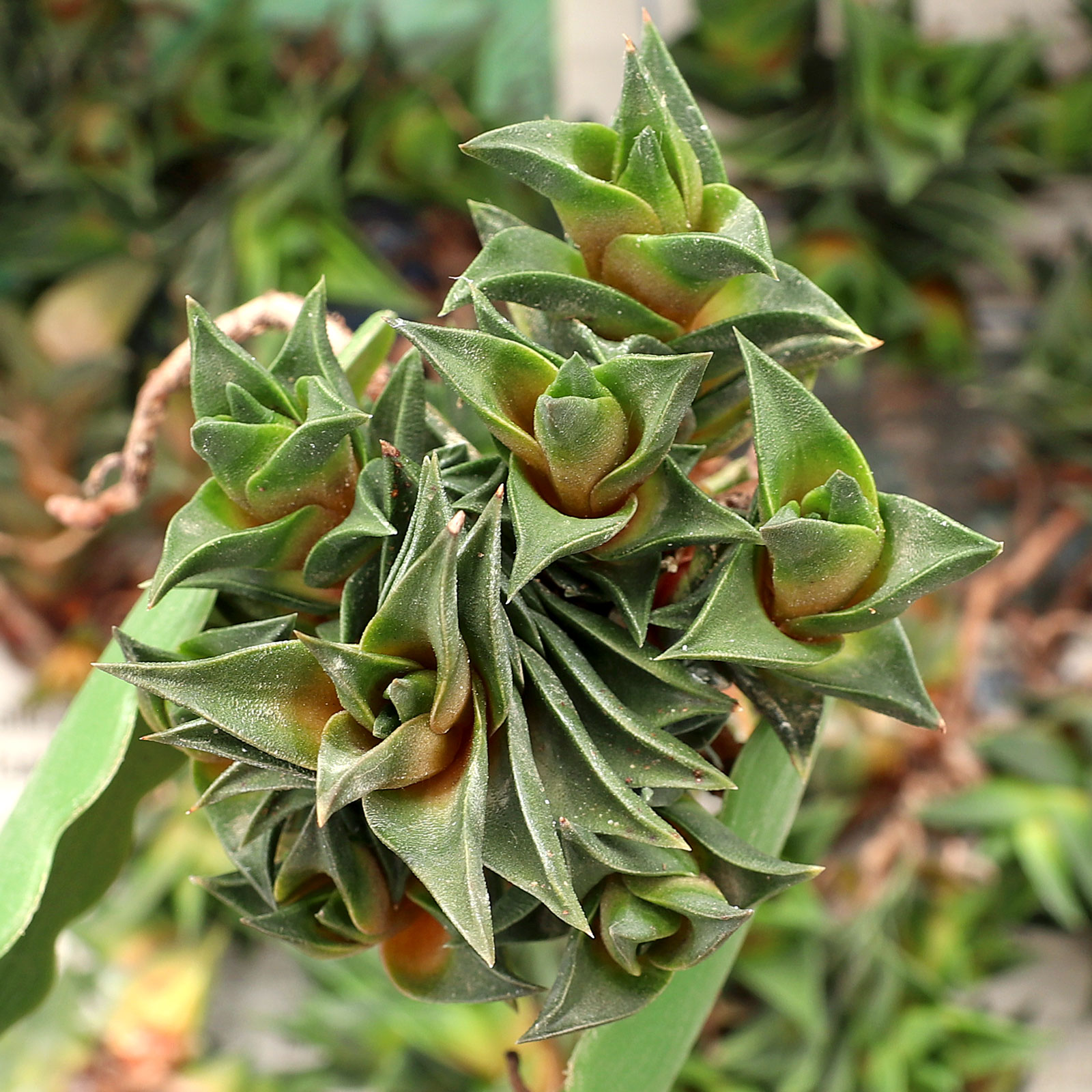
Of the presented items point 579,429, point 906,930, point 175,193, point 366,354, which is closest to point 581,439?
point 579,429

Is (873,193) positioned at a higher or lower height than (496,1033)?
higher

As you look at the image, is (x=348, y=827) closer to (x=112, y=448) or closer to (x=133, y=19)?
(x=112, y=448)

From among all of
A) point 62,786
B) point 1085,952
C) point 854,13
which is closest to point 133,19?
point 854,13

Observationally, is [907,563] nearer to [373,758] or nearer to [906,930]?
[373,758]

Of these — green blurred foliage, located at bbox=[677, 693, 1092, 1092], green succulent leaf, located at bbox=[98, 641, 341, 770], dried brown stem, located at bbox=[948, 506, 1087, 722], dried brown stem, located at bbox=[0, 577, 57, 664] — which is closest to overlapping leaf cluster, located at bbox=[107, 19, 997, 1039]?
green succulent leaf, located at bbox=[98, 641, 341, 770]

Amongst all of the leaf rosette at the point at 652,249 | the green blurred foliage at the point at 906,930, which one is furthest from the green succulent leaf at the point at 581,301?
the green blurred foliage at the point at 906,930
